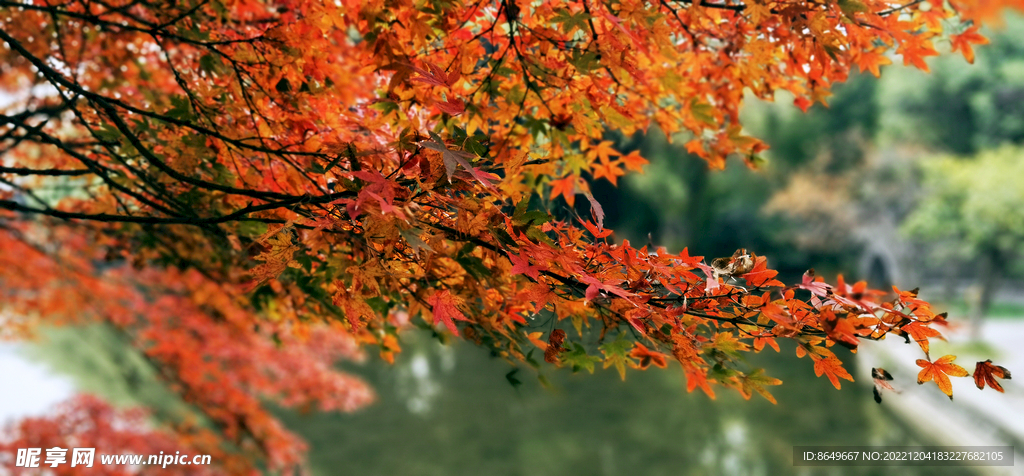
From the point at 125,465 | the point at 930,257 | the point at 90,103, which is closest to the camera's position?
the point at 90,103

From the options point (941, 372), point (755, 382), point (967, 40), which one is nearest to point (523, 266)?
point (755, 382)

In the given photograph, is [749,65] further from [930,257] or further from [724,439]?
[930,257]

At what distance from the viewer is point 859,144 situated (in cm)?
1920

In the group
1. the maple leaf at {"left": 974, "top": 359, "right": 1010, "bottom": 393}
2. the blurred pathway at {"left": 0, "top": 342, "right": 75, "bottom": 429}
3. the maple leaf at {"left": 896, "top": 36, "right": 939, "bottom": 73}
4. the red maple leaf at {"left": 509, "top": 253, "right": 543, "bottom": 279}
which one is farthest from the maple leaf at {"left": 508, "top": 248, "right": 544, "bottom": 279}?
the blurred pathway at {"left": 0, "top": 342, "right": 75, "bottom": 429}

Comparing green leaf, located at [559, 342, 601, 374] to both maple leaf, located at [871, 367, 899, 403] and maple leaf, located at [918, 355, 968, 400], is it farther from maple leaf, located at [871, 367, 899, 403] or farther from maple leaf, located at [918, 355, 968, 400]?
maple leaf, located at [918, 355, 968, 400]

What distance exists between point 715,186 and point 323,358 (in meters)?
19.1

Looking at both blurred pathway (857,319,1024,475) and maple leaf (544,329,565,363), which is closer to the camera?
maple leaf (544,329,565,363)

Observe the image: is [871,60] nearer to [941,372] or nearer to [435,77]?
[941,372]

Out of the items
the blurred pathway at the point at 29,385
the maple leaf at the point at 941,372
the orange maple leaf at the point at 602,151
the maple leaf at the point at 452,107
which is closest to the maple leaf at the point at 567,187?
the orange maple leaf at the point at 602,151

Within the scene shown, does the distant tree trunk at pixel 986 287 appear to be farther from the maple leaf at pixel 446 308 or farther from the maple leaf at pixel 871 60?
the maple leaf at pixel 446 308

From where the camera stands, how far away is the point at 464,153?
124cm

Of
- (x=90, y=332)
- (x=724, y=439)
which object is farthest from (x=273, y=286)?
(x=90, y=332)

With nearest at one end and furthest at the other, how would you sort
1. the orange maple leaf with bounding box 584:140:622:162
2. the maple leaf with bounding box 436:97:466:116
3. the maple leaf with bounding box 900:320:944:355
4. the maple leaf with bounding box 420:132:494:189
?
1. the maple leaf with bounding box 420:132:494:189
2. the maple leaf with bounding box 900:320:944:355
3. the maple leaf with bounding box 436:97:466:116
4. the orange maple leaf with bounding box 584:140:622:162

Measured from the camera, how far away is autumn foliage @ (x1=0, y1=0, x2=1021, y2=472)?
1329 mm
